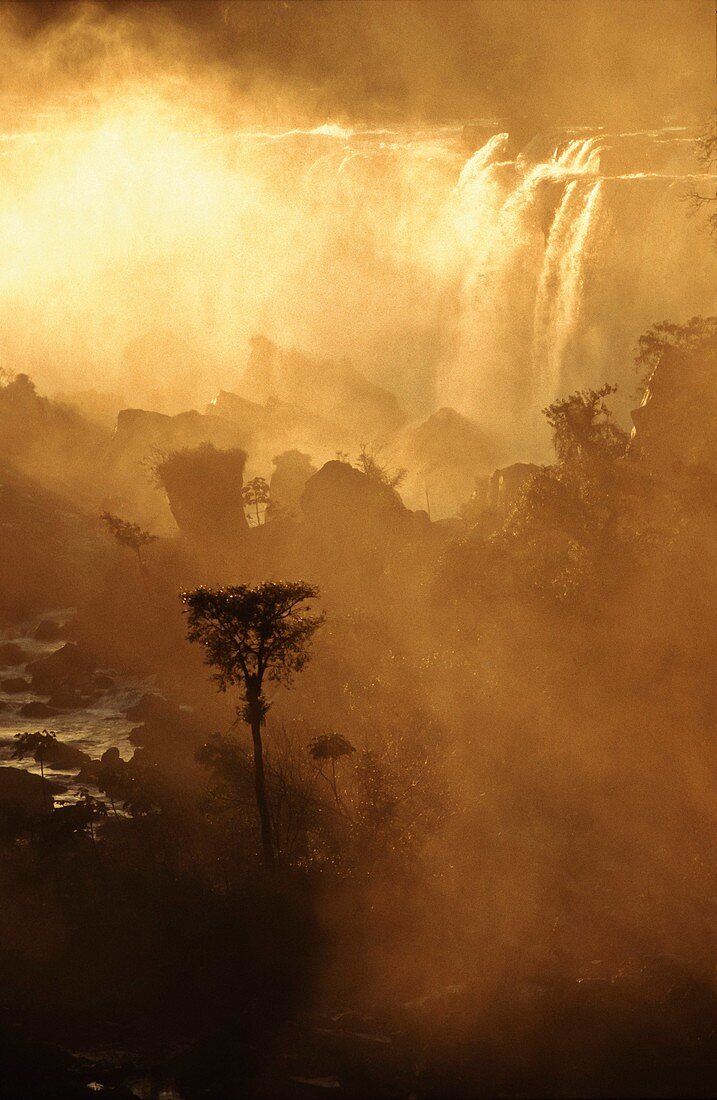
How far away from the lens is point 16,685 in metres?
75.6

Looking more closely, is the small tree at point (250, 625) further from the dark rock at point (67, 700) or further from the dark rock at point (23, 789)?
the dark rock at point (67, 700)

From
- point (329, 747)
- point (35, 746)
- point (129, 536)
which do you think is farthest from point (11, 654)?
point (329, 747)

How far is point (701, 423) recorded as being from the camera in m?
54.7

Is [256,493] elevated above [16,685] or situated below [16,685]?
above

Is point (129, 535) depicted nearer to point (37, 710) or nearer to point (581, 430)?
point (37, 710)

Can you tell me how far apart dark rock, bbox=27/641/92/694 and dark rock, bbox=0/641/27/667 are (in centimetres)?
232

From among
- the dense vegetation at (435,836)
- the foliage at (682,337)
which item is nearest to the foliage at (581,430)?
the dense vegetation at (435,836)

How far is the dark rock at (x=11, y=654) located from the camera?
80312 millimetres

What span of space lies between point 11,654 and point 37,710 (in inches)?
Answer: 526

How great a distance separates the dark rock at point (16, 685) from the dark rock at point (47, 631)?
803 cm

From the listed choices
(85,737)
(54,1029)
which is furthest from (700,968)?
(85,737)

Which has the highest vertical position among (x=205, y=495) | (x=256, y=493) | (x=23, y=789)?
(x=256, y=493)

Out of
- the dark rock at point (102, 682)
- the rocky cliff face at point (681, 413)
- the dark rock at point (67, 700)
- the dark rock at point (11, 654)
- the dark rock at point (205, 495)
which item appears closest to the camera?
the rocky cliff face at point (681, 413)

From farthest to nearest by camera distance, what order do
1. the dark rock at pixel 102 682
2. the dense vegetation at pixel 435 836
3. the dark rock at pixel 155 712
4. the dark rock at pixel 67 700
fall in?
the dark rock at pixel 102 682 → the dark rock at pixel 67 700 → the dark rock at pixel 155 712 → the dense vegetation at pixel 435 836
